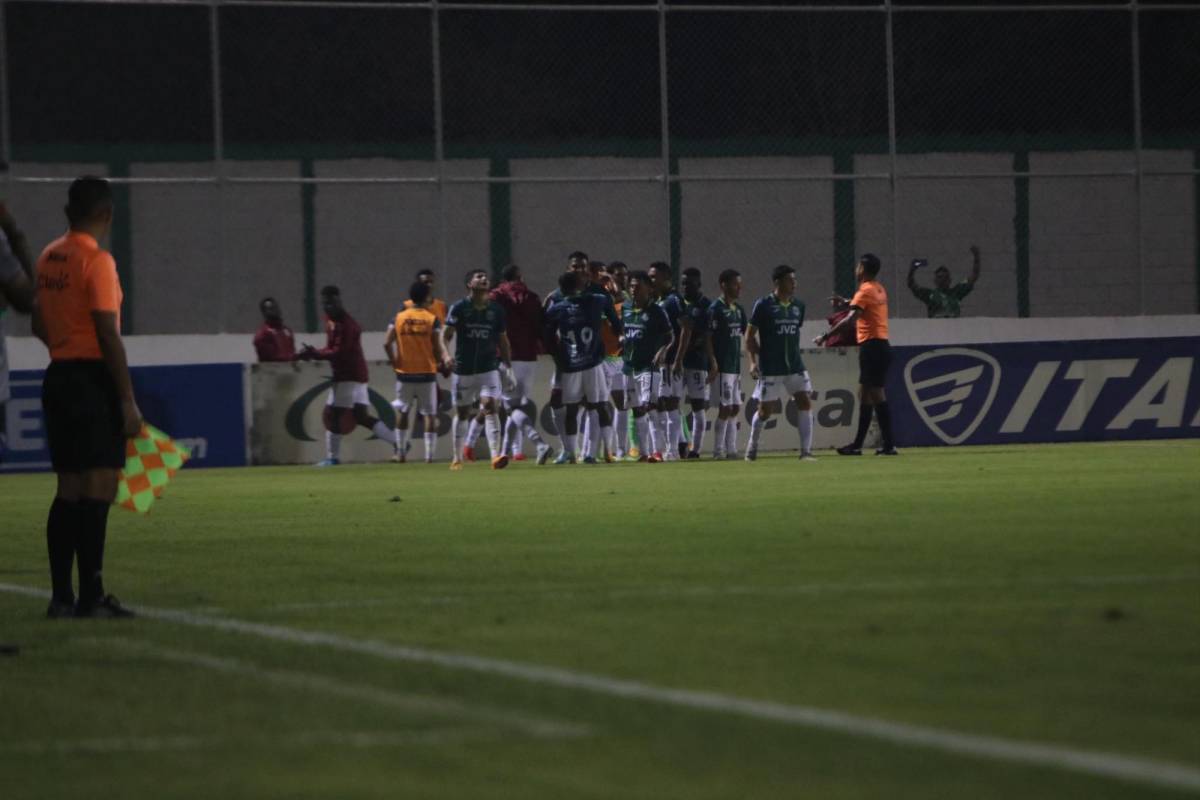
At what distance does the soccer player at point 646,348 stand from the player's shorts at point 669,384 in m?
0.20

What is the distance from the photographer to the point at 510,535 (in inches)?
551

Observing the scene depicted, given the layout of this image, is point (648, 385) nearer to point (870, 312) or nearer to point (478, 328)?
point (478, 328)

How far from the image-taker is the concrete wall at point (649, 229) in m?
35.8

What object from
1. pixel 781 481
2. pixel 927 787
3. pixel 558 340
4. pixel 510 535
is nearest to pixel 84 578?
pixel 510 535

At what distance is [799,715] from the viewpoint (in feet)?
20.6

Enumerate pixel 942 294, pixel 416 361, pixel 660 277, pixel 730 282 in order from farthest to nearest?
pixel 942 294 < pixel 416 361 < pixel 730 282 < pixel 660 277

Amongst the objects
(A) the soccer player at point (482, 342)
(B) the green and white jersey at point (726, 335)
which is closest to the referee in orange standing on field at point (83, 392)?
(A) the soccer player at point (482, 342)

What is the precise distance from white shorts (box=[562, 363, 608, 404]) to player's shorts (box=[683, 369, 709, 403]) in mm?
1595

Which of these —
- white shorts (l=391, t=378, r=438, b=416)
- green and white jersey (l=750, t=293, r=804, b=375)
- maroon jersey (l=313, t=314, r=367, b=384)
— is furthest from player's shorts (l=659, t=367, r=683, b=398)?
maroon jersey (l=313, t=314, r=367, b=384)

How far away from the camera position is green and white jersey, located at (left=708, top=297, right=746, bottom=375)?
1033 inches

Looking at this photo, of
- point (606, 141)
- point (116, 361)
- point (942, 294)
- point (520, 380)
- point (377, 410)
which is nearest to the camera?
point (116, 361)

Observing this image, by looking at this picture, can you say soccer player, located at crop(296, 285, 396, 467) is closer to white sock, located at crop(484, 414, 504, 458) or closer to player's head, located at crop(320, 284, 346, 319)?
player's head, located at crop(320, 284, 346, 319)

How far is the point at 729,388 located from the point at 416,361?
3680 millimetres

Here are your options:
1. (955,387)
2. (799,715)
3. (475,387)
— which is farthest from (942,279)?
(799,715)
